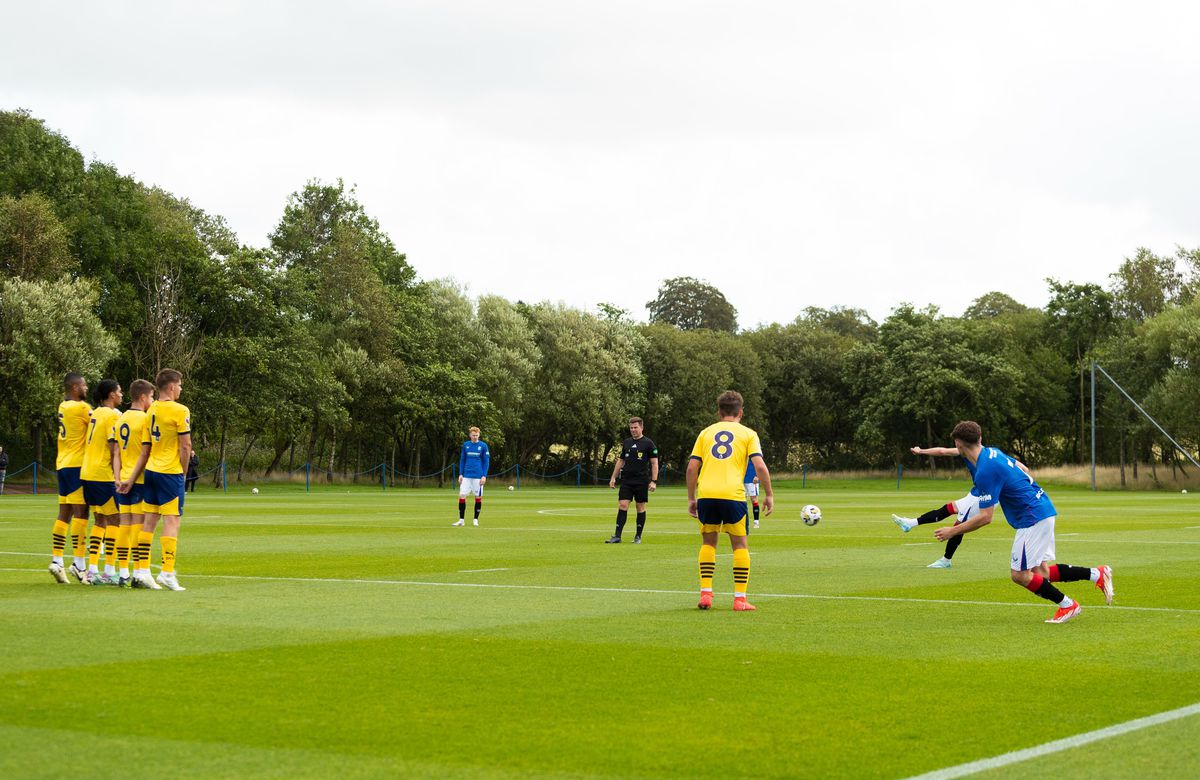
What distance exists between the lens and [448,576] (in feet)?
56.7

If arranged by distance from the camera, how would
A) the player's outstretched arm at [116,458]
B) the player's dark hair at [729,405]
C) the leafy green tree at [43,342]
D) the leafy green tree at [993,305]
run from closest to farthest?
the player's dark hair at [729,405] < the player's outstretched arm at [116,458] < the leafy green tree at [43,342] < the leafy green tree at [993,305]

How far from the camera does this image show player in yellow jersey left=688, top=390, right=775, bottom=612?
44.5 ft

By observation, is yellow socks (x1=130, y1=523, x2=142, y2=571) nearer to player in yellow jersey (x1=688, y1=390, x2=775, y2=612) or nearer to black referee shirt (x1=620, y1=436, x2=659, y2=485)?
player in yellow jersey (x1=688, y1=390, x2=775, y2=612)

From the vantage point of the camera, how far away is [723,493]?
13.6 m

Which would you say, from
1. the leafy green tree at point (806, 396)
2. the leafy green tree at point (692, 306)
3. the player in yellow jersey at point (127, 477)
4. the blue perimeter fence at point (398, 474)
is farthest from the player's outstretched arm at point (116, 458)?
the leafy green tree at point (692, 306)

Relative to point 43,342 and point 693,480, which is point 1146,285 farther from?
point 693,480

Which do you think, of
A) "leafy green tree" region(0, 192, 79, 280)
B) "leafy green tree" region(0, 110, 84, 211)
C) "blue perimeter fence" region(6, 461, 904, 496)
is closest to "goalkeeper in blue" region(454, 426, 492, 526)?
"blue perimeter fence" region(6, 461, 904, 496)

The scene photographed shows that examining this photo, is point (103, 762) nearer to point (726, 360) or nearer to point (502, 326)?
point (502, 326)

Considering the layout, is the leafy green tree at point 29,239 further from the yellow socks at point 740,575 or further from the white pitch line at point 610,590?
the yellow socks at point 740,575

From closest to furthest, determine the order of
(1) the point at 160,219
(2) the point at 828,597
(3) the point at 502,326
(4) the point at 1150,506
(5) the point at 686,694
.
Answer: (5) the point at 686,694, (2) the point at 828,597, (4) the point at 1150,506, (1) the point at 160,219, (3) the point at 502,326

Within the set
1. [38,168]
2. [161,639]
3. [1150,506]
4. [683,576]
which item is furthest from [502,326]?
[161,639]

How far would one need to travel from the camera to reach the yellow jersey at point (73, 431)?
16359mm

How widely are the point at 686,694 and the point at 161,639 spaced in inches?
175

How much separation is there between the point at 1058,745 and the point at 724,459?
6668mm
